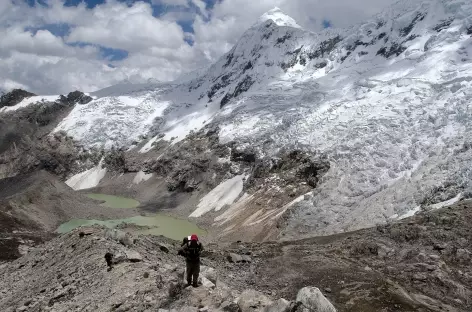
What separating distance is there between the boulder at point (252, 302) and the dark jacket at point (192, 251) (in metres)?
2.03

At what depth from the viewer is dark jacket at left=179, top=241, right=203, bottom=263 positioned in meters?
15.6

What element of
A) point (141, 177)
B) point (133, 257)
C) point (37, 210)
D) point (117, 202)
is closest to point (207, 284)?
point (133, 257)

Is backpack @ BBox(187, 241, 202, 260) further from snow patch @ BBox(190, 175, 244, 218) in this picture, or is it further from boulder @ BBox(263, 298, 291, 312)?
snow patch @ BBox(190, 175, 244, 218)

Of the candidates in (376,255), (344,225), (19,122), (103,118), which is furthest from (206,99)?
(376,255)

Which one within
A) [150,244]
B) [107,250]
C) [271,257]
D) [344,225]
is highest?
[107,250]

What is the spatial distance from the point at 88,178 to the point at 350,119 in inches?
3730

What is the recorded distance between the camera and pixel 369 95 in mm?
90062

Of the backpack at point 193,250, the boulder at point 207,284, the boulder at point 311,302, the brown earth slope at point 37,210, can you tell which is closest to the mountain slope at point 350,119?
the brown earth slope at point 37,210

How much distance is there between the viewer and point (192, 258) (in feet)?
51.0

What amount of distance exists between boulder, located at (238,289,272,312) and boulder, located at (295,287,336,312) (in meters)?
1.33

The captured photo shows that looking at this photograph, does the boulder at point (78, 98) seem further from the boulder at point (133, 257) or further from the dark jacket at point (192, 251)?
the dark jacket at point (192, 251)

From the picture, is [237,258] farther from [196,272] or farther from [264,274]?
[196,272]

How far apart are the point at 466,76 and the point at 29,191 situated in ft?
266

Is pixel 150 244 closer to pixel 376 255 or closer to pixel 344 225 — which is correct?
pixel 376 255
